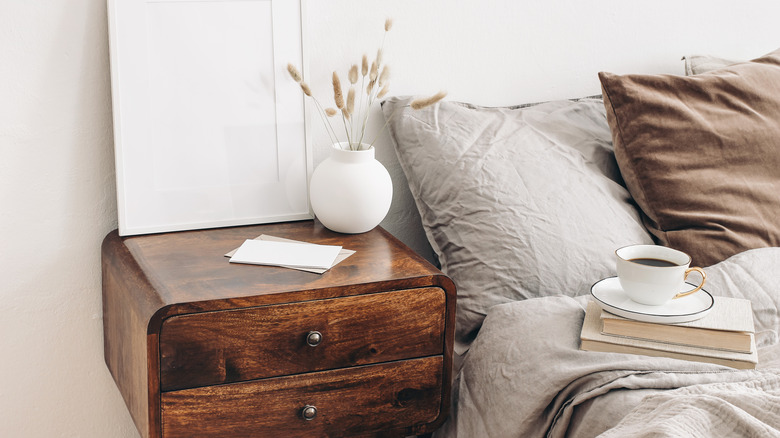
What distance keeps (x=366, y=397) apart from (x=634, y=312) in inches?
16.5

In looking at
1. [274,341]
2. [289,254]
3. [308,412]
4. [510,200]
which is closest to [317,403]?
[308,412]

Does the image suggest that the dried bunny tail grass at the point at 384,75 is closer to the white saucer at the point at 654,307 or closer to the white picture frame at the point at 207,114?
the white picture frame at the point at 207,114

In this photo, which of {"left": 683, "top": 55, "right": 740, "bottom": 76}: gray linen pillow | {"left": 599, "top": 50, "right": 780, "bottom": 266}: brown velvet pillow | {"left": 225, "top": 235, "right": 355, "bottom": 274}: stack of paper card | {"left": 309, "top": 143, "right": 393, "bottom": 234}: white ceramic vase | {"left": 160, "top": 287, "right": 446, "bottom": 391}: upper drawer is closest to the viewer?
{"left": 160, "top": 287, "right": 446, "bottom": 391}: upper drawer

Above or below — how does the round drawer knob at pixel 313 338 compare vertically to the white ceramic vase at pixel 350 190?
below

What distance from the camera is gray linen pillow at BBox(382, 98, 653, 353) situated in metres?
1.35

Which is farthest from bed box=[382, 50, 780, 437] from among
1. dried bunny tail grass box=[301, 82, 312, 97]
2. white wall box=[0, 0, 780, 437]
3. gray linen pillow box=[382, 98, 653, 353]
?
dried bunny tail grass box=[301, 82, 312, 97]

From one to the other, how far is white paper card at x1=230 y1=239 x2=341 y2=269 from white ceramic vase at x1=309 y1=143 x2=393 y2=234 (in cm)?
8

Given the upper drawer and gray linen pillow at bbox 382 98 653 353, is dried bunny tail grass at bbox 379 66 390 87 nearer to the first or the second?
gray linen pillow at bbox 382 98 653 353

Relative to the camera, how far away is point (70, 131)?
1.34 m

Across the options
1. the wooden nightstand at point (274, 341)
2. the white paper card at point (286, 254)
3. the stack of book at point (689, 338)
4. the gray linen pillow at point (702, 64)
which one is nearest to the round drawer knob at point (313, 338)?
the wooden nightstand at point (274, 341)

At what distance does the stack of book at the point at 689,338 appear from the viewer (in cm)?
108

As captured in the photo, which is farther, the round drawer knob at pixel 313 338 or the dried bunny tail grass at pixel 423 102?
the dried bunny tail grass at pixel 423 102

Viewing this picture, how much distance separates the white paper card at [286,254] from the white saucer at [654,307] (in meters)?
0.42

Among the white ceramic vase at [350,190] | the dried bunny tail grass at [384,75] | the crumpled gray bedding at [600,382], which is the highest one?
the dried bunny tail grass at [384,75]
